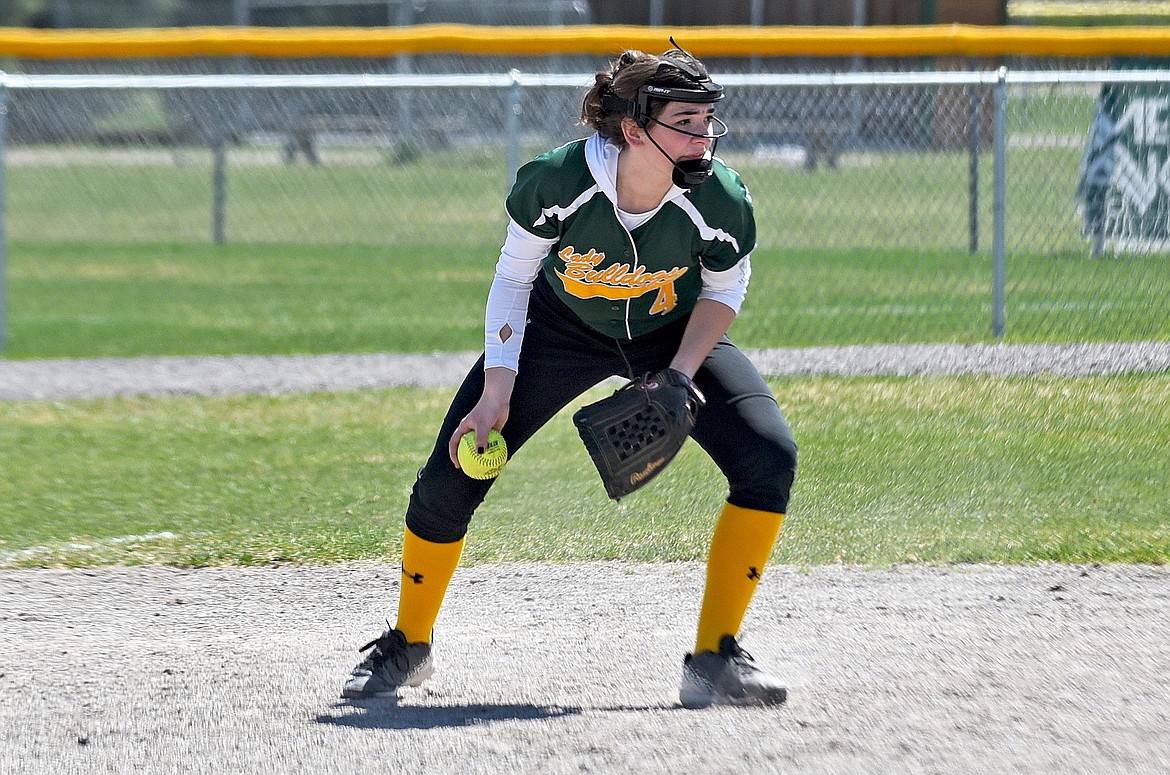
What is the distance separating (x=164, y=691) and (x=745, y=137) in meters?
10.4

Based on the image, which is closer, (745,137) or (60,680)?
(60,680)

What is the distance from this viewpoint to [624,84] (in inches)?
149

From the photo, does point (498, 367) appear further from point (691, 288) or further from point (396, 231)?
point (396, 231)

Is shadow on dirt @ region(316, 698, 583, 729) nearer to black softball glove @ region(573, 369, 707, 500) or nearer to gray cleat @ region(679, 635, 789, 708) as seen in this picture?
gray cleat @ region(679, 635, 789, 708)

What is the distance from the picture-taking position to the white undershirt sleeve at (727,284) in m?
3.98

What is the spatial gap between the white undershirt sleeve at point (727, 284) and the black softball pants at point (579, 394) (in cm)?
19

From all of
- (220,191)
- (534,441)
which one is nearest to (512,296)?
(534,441)

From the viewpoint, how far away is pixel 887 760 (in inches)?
133

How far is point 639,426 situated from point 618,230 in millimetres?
523

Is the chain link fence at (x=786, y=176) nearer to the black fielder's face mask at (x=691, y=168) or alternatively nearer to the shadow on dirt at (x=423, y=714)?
the black fielder's face mask at (x=691, y=168)

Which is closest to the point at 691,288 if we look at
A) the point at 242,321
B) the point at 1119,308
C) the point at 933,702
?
the point at 933,702

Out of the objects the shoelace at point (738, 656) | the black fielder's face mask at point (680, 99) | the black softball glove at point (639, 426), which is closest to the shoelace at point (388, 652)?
the black softball glove at point (639, 426)

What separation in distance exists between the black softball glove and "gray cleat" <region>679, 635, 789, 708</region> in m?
0.50

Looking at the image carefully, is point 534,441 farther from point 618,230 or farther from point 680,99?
point 680,99
